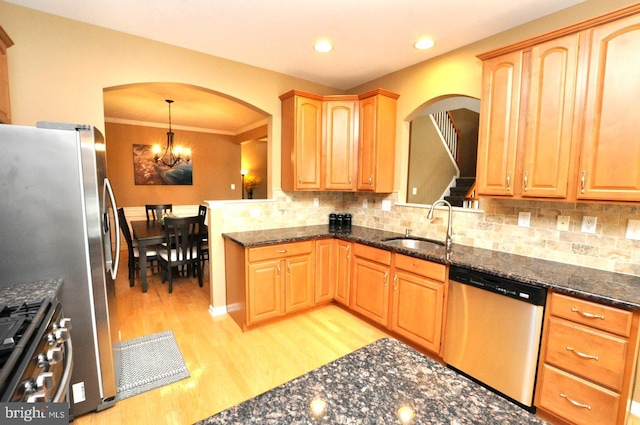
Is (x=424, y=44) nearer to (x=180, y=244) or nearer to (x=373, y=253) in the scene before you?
(x=373, y=253)

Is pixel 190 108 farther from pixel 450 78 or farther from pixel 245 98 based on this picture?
pixel 450 78

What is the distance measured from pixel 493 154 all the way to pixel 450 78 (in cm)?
100

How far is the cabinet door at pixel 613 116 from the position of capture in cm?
159

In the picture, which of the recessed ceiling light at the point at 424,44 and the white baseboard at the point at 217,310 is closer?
the recessed ceiling light at the point at 424,44

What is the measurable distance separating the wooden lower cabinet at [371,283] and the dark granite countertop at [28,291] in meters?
2.23

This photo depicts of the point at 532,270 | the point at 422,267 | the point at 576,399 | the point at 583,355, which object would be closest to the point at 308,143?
the point at 422,267

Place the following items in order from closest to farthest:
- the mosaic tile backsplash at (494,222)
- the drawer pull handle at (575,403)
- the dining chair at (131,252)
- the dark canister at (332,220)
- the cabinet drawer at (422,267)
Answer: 1. the drawer pull handle at (575,403)
2. the mosaic tile backsplash at (494,222)
3. the cabinet drawer at (422,267)
4. the dark canister at (332,220)
5. the dining chair at (131,252)

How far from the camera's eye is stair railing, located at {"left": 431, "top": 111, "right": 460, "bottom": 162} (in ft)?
18.9

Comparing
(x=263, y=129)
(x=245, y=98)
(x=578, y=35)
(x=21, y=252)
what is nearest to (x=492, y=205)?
(x=578, y=35)

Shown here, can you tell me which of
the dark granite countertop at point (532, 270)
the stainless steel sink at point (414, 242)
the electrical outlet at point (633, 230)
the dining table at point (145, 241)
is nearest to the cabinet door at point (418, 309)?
the dark granite countertop at point (532, 270)

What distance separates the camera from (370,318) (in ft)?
9.37

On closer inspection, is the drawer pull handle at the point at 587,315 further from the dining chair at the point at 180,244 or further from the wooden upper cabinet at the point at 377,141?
the dining chair at the point at 180,244

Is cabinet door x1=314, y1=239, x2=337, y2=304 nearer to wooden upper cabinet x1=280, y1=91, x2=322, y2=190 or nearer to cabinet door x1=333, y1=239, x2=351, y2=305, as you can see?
cabinet door x1=333, y1=239, x2=351, y2=305

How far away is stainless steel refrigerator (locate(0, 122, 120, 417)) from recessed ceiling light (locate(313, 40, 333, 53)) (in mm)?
1891
